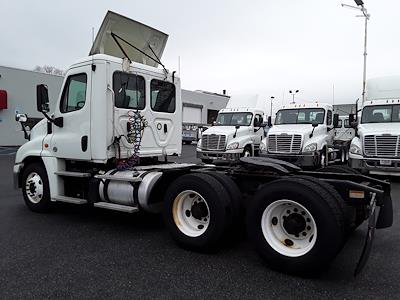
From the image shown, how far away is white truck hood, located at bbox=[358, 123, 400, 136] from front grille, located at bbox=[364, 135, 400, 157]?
159mm

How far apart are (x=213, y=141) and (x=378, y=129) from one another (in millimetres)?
6592

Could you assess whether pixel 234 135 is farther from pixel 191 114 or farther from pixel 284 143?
pixel 191 114

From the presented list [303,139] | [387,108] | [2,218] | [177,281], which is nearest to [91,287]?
[177,281]

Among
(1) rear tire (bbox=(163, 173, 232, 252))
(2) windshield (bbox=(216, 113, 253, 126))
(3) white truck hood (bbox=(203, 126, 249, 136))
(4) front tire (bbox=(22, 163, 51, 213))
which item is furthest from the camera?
(2) windshield (bbox=(216, 113, 253, 126))

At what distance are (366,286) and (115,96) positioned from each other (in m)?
4.39

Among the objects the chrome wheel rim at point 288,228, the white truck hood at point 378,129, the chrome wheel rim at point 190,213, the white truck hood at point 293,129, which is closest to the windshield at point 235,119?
the white truck hood at point 293,129

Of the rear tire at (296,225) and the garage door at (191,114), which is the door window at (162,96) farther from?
the garage door at (191,114)

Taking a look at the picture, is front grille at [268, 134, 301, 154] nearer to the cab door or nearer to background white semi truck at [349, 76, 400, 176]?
background white semi truck at [349, 76, 400, 176]

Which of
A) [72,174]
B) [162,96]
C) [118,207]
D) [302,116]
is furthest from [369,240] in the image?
[302,116]

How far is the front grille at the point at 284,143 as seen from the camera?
12.8 metres

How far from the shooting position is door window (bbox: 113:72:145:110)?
5.93m

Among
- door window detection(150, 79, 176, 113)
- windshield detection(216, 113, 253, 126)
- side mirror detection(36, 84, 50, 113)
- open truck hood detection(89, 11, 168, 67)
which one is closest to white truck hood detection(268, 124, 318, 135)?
windshield detection(216, 113, 253, 126)

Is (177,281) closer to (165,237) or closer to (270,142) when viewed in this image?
(165,237)

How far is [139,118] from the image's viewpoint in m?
6.17
